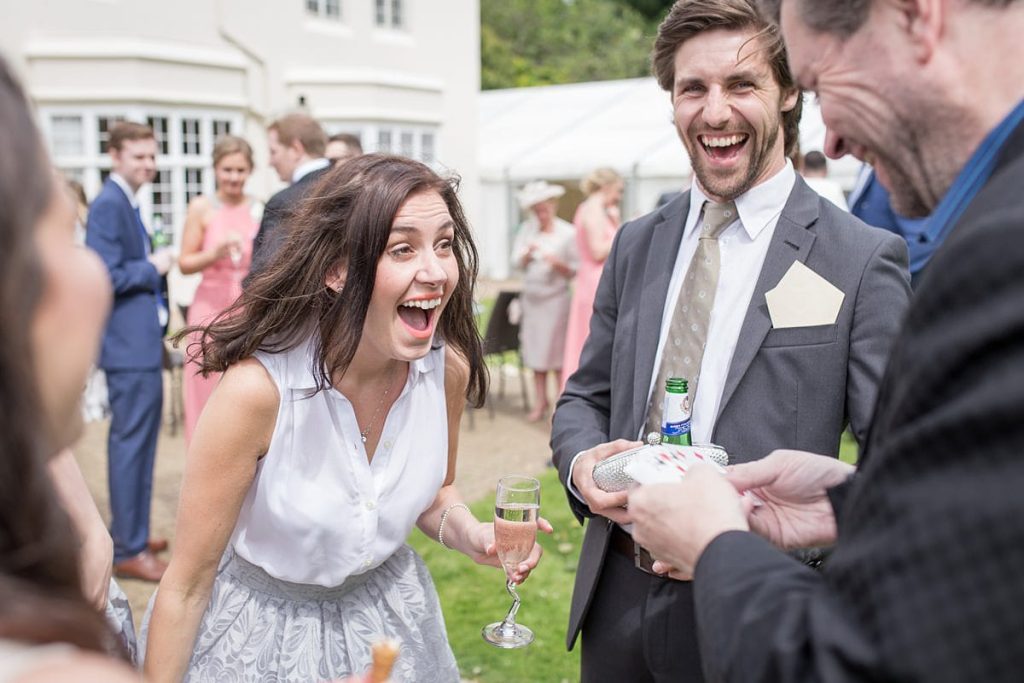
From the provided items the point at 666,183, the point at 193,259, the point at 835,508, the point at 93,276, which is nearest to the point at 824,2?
the point at 835,508

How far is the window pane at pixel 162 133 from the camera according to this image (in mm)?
17266

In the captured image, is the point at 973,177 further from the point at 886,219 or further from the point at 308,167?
the point at 308,167

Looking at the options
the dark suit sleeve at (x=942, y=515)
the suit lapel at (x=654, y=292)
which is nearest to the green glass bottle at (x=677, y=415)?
the suit lapel at (x=654, y=292)

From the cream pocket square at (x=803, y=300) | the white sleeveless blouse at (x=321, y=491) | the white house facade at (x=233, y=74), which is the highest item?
the white house facade at (x=233, y=74)

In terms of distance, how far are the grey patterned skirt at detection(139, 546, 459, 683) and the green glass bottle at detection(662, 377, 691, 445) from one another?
3.39 feet

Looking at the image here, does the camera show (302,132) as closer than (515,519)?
No

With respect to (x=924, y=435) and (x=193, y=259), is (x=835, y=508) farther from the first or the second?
(x=193, y=259)

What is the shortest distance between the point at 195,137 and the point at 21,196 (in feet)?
59.8

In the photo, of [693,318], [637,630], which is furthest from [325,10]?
[637,630]

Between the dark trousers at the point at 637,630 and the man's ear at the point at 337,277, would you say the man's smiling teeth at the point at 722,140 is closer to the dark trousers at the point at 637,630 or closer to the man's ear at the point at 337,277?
the man's ear at the point at 337,277

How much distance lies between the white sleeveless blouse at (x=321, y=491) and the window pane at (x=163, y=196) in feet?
53.3

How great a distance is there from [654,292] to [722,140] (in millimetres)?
478

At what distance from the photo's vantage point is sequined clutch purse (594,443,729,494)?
2.19 meters

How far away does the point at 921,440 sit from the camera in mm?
1066
